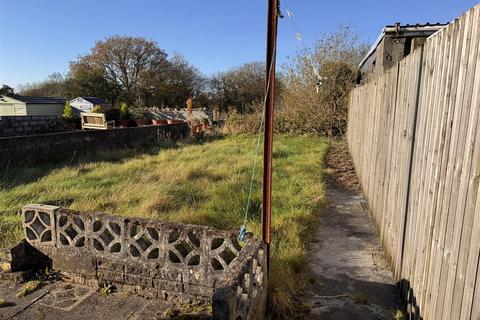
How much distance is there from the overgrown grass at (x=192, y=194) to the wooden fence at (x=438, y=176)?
1.05 meters

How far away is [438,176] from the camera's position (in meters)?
2.03

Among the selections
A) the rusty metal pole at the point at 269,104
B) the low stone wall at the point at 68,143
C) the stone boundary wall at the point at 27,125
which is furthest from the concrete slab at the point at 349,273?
the stone boundary wall at the point at 27,125

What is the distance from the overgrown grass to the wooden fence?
1.05 meters

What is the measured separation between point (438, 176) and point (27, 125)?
13.3m

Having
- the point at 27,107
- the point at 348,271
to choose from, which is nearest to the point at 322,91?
the point at 348,271

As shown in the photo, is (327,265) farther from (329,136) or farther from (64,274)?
(329,136)

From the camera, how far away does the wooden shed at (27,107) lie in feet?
91.9

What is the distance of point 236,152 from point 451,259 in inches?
358

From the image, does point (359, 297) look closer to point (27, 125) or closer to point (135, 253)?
point (135, 253)

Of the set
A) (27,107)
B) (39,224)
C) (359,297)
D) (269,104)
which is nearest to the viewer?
(269,104)

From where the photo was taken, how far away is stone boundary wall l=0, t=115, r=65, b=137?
35.8 ft

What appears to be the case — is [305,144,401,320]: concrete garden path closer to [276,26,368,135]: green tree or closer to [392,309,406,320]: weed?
[392,309,406,320]: weed

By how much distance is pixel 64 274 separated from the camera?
3.56 metres

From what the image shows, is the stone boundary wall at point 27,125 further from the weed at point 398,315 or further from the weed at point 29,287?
the weed at point 398,315
